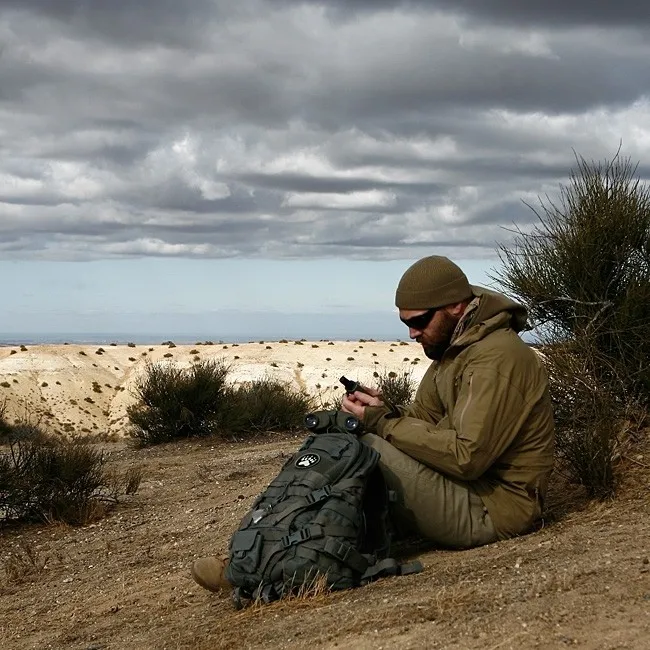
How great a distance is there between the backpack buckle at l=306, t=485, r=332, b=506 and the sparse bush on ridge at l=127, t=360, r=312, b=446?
1003 cm

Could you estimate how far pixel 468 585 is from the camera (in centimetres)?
411

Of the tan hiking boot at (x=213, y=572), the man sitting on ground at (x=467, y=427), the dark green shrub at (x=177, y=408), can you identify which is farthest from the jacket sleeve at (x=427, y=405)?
the dark green shrub at (x=177, y=408)

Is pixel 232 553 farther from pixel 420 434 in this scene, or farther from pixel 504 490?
pixel 504 490

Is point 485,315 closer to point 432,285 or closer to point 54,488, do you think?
point 432,285

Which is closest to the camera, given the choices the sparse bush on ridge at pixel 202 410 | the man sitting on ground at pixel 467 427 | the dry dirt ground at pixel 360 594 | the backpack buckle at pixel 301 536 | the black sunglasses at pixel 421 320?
the dry dirt ground at pixel 360 594

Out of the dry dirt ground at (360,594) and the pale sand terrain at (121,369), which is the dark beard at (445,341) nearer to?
the dry dirt ground at (360,594)

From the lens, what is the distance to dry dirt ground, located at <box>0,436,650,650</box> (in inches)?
139

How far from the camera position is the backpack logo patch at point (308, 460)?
15.1 feet

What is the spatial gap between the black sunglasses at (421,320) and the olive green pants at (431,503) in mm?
608

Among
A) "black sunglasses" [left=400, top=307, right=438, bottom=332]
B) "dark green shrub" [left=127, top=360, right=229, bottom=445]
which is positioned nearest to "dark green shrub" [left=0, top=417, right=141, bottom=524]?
"black sunglasses" [left=400, top=307, right=438, bottom=332]

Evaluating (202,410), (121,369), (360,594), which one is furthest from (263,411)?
(121,369)

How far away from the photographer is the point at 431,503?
4742 millimetres

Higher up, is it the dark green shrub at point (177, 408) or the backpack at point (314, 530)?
the backpack at point (314, 530)

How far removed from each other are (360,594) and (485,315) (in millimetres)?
1519
